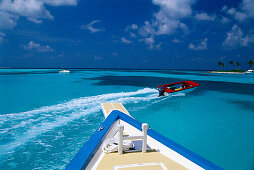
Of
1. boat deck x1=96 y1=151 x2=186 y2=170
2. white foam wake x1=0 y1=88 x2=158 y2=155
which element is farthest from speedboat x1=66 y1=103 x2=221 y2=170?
white foam wake x1=0 y1=88 x2=158 y2=155

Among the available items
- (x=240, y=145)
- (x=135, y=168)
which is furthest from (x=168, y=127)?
(x=135, y=168)

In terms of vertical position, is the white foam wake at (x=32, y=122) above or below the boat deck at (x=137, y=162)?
below

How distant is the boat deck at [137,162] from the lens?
3.16 metres

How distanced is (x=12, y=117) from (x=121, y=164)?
31.0 ft

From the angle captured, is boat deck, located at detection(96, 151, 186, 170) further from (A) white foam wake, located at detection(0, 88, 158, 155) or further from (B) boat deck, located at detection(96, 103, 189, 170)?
(A) white foam wake, located at detection(0, 88, 158, 155)

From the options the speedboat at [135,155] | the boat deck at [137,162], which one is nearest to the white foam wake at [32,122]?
the speedboat at [135,155]

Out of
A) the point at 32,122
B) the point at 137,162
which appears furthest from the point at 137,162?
the point at 32,122

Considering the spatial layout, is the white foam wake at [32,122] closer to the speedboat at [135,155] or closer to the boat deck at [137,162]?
the speedboat at [135,155]

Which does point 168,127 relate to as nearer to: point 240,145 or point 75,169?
point 240,145

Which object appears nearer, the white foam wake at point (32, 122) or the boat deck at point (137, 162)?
the boat deck at point (137, 162)

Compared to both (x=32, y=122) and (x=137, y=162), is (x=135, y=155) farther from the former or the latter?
(x=32, y=122)

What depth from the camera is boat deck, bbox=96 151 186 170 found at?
3162 millimetres

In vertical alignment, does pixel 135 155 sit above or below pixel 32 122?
above

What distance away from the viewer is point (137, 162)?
10.9 feet
